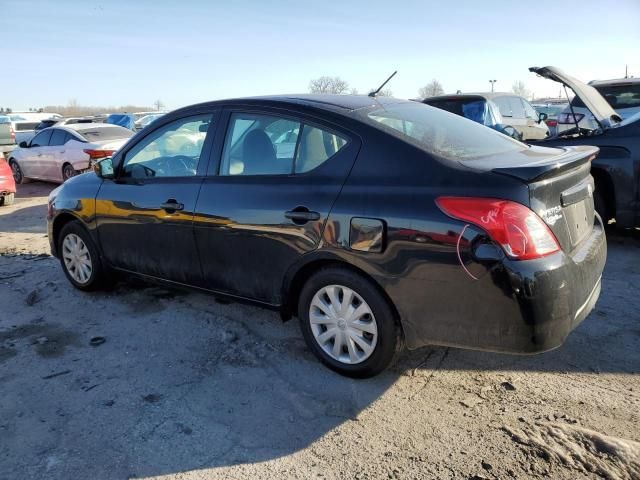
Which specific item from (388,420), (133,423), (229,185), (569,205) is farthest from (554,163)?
(133,423)

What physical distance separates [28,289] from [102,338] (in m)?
1.71

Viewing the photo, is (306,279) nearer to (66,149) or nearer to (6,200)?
(6,200)

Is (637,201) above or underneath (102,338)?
above

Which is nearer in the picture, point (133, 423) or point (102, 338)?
point (133, 423)

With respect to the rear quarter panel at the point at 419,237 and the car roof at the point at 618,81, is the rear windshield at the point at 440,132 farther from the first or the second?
the car roof at the point at 618,81

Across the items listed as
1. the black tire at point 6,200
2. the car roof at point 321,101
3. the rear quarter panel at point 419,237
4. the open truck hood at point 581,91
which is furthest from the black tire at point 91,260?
the black tire at point 6,200

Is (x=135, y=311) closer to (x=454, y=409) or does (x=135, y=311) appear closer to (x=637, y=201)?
(x=454, y=409)

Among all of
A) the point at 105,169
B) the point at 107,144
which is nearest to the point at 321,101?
the point at 105,169

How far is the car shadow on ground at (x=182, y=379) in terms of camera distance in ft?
8.61

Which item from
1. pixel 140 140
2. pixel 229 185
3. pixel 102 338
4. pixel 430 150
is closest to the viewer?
pixel 430 150

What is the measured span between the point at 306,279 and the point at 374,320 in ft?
1.83

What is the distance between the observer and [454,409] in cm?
285

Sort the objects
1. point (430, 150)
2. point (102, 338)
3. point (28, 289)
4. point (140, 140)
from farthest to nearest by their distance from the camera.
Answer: point (28, 289), point (140, 140), point (102, 338), point (430, 150)

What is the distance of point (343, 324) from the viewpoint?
3113 mm
